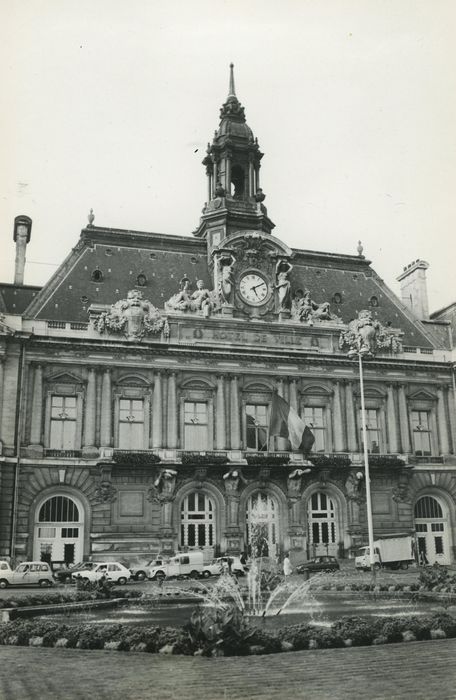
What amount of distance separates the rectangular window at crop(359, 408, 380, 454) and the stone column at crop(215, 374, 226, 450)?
28.0 ft

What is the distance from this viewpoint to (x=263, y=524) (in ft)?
149

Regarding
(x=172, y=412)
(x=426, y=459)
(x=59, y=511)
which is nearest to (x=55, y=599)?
(x=59, y=511)

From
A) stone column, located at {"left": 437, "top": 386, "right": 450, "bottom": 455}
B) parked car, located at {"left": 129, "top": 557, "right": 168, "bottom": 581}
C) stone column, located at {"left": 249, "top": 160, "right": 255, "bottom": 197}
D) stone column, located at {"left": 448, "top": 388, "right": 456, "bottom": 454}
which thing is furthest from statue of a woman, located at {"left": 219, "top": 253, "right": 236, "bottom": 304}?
parked car, located at {"left": 129, "top": 557, "right": 168, "bottom": 581}

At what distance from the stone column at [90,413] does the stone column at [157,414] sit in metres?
3.24

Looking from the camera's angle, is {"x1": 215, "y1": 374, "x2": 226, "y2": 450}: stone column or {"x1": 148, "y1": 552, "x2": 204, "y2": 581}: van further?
{"x1": 215, "y1": 374, "x2": 226, "y2": 450}: stone column

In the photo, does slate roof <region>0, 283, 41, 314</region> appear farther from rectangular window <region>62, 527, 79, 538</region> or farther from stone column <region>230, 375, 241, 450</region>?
stone column <region>230, 375, 241, 450</region>

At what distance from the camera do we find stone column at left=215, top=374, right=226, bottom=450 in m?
45.3

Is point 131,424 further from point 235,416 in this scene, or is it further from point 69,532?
point 69,532

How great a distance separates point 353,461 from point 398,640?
31726 millimetres

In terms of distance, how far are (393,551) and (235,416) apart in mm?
11162

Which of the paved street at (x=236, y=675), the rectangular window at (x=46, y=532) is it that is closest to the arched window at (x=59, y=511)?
the rectangular window at (x=46, y=532)

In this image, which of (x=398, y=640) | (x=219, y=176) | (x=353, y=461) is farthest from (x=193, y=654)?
(x=219, y=176)

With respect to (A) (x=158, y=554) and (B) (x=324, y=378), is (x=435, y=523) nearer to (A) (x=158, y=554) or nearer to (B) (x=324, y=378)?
(B) (x=324, y=378)

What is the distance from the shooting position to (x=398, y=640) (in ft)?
50.7
